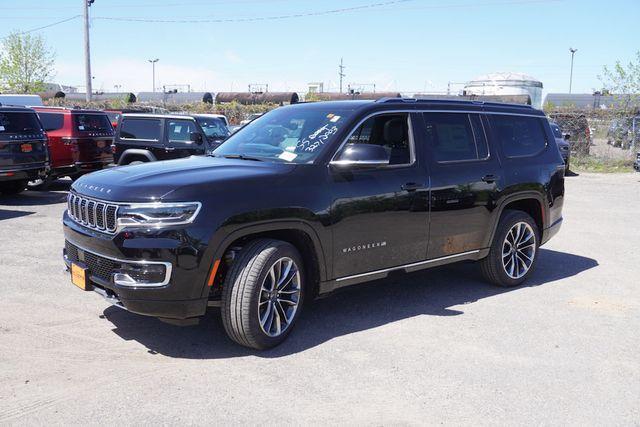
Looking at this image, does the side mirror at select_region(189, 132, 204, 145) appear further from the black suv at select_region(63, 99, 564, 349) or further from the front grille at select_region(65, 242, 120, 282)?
the front grille at select_region(65, 242, 120, 282)

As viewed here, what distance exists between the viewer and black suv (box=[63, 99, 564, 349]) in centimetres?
409

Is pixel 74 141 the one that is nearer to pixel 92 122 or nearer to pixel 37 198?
pixel 92 122

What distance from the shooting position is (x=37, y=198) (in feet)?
42.3

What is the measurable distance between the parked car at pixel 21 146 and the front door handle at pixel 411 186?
9.27 metres

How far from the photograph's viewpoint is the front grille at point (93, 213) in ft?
13.8

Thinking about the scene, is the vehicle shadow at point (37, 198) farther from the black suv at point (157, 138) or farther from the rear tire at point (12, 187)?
the black suv at point (157, 138)

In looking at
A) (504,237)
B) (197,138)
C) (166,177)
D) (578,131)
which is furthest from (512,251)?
(578,131)

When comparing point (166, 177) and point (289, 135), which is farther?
point (289, 135)

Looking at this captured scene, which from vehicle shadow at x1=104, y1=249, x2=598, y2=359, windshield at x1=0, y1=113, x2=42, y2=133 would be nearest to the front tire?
vehicle shadow at x1=104, y1=249, x2=598, y2=359

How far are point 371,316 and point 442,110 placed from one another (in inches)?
82.8

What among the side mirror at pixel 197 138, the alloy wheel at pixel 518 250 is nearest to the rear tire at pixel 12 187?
the side mirror at pixel 197 138

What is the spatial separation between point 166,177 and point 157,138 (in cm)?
848

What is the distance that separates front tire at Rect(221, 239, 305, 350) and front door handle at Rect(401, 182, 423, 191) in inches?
48.6

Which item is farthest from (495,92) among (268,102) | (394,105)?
(394,105)
